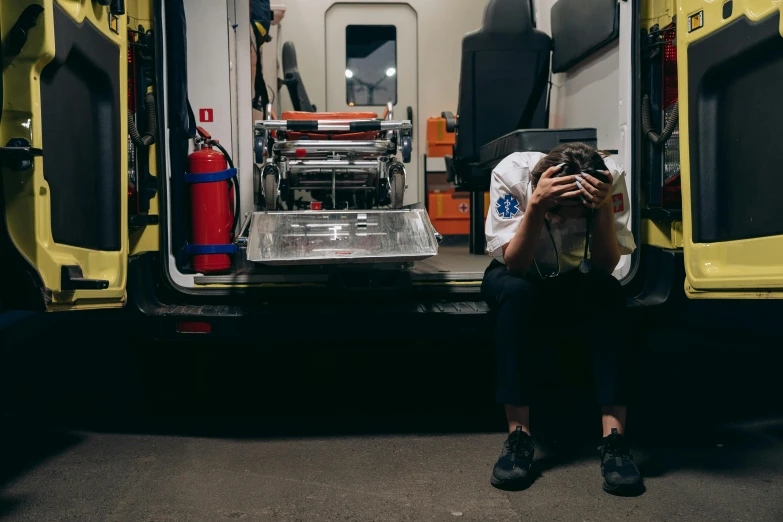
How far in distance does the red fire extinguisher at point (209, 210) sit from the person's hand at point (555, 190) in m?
1.30

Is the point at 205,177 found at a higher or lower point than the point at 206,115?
lower

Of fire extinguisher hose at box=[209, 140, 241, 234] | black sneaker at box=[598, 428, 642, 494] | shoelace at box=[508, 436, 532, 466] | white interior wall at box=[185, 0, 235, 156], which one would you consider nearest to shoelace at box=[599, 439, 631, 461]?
black sneaker at box=[598, 428, 642, 494]

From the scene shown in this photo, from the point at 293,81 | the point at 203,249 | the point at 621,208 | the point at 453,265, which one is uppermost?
the point at 293,81

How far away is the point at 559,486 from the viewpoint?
1.99 m

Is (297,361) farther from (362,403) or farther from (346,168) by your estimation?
(346,168)

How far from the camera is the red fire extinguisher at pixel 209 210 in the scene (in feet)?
8.78

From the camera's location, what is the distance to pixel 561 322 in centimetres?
219

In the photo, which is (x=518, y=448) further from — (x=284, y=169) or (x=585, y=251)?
(x=284, y=169)

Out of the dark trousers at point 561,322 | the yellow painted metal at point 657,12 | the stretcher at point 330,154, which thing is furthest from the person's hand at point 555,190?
the stretcher at point 330,154

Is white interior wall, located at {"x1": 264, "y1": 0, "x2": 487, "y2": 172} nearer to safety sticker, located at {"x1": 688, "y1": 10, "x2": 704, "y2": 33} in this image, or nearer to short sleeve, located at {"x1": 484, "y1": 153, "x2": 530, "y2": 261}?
safety sticker, located at {"x1": 688, "y1": 10, "x2": 704, "y2": 33}

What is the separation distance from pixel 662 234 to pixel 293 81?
3.52 m

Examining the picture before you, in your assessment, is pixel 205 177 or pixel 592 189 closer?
pixel 592 189

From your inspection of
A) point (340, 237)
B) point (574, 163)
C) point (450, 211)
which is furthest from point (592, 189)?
point (450, 211)

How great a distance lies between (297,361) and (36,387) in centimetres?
128
